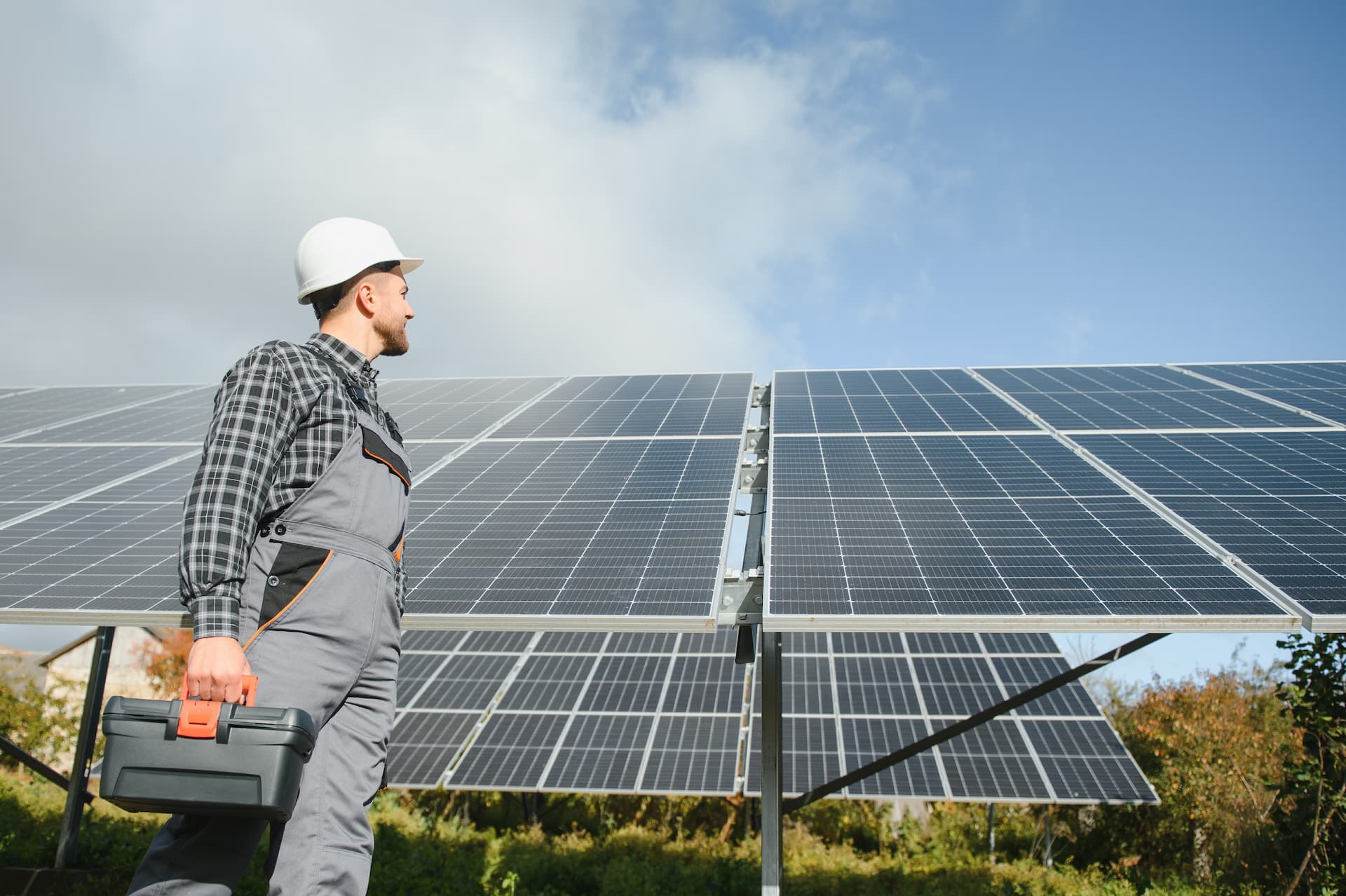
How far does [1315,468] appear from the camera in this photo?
6.53 meters

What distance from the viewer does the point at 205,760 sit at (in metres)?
2.33

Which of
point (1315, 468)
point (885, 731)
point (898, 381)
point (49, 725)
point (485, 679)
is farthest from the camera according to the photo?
point (49, 725)

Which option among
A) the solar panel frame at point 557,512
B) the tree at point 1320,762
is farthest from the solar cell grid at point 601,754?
the tree at point 1320,762

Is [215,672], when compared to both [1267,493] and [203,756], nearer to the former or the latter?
[203,756]

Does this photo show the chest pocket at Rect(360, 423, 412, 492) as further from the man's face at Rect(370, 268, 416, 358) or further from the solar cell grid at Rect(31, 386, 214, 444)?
the solar cell grid at Rect(31, 386, 214, 444)

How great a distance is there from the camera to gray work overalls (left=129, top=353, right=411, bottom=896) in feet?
8.24

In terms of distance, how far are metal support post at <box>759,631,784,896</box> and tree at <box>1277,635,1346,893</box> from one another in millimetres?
5108

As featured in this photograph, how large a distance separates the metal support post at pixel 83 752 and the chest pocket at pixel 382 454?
235 inches

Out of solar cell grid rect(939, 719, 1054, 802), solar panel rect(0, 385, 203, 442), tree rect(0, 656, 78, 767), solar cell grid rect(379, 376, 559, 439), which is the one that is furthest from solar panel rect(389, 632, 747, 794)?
tree rect(0, 656, 78, 767)

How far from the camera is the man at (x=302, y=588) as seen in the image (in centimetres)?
250

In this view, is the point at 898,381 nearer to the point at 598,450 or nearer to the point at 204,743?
the point at 598,450

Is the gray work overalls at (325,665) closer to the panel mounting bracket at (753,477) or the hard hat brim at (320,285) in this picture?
the hard hat brim at (320,285)

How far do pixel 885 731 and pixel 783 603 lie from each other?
8079mm

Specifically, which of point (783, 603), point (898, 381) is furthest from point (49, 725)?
point (783, 603)
